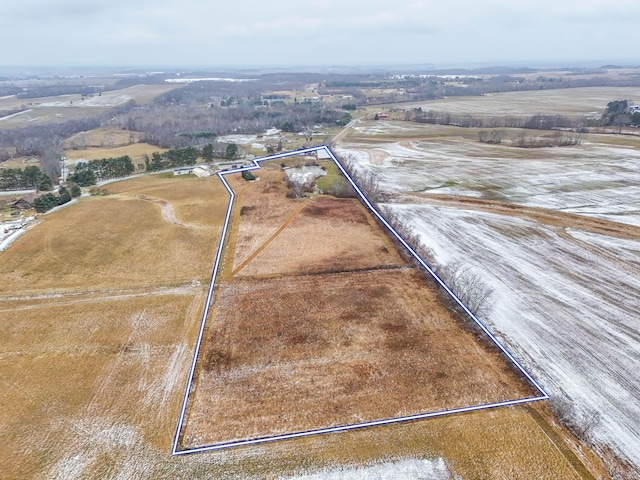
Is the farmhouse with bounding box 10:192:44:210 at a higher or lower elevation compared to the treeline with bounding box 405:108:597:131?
lower

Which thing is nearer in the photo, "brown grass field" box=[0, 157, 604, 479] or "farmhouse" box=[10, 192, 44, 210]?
"brown grass field" box=[0, 157, 604, 479]

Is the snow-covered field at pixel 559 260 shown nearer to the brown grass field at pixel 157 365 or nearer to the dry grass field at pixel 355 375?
the dry grass field at pixel 355 375

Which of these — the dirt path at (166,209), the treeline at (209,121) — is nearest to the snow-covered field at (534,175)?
the dirt path at (166,209)

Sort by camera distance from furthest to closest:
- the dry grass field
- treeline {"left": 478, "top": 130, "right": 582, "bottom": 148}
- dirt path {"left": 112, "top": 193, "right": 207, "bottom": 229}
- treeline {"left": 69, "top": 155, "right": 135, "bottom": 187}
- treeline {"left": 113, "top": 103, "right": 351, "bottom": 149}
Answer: treeline {"left": 113, "top": 103, "right": 351, "bottom": 149} → treeline {"left": 478, "top": 130, "right": 582, "bottom": 148} → treeline {"left": 69, "top": 155, "right": 135, "bottom": 187} → dirt path {"left": 112, "top": 193, "right": 207, "bottom": 229} → the dry grass field

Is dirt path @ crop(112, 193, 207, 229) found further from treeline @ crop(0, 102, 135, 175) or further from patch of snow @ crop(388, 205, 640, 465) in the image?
patch of snow @ crop(388, 205, 640, 465)

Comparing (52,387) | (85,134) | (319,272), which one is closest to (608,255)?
(319,272)

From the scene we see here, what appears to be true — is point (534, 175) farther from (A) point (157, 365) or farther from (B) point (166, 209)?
(A) point (157, 365)

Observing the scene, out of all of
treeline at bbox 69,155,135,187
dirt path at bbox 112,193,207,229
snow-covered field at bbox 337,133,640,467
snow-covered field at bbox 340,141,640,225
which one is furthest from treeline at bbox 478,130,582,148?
treeline at bbox 69,155,135,187
